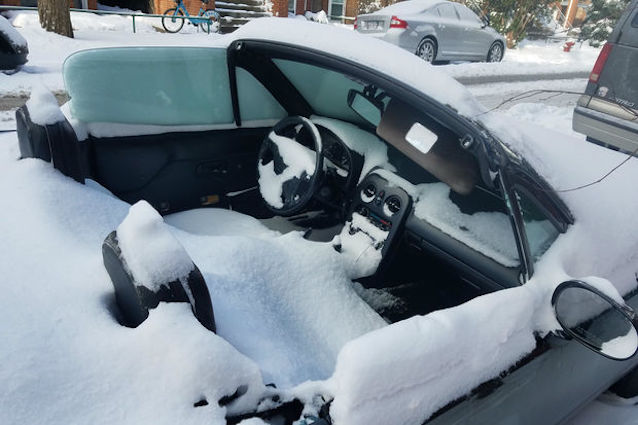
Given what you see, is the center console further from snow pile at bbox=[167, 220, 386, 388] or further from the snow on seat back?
the snow on seat back

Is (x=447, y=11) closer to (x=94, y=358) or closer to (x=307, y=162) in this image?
(x=307, y=162)

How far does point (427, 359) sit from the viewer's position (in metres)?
1.28

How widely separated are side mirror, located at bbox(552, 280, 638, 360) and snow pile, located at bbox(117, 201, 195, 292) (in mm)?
1216

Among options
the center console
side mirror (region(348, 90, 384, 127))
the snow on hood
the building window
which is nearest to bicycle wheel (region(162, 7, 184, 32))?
the building window

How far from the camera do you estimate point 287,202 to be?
300 centimetres

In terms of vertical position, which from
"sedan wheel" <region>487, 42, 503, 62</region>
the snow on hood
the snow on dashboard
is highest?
the snow on hood

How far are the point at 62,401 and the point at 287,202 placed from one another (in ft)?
6.62

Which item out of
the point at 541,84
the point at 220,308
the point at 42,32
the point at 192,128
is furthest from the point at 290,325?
the point at 541,84

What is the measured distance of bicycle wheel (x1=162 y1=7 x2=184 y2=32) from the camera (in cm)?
1400

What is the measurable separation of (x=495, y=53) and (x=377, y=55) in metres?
14.9

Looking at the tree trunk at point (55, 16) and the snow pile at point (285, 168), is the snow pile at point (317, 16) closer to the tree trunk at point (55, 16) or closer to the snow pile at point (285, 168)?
the tree trunk at point (55, 16)

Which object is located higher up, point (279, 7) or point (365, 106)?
point (365, 106)

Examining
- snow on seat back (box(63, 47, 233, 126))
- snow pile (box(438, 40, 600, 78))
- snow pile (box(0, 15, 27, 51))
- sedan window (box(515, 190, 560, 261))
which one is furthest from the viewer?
snow pile (box(438, 40, 600, 78))

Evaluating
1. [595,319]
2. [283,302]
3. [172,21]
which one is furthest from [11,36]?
[595,319]
